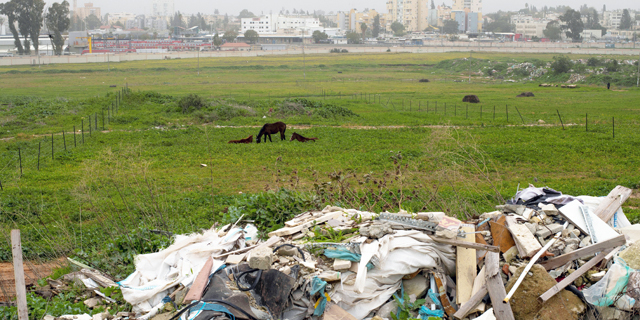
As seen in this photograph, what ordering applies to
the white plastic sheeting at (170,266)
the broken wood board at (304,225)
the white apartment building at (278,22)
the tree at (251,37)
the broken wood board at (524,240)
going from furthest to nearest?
the white apartment building at (278,22), the tree at (251,37), the broken wood board at (304,225), the broken wood board at (524,240), the white plastic sheeting at (170,266)

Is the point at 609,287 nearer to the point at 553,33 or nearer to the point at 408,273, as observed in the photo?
the point at 408,273

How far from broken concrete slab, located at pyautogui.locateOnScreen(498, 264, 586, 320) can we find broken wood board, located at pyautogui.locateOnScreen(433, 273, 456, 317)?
26.6 inches

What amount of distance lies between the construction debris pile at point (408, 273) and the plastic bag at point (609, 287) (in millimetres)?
10

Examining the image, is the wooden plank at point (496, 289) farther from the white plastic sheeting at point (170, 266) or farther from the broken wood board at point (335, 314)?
the white plastic sheeting at point (170, 266)

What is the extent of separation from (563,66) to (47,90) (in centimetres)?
5256

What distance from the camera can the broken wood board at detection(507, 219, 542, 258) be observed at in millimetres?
5996

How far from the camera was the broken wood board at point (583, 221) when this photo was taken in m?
6.27

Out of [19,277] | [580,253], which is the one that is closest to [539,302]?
[580,253]

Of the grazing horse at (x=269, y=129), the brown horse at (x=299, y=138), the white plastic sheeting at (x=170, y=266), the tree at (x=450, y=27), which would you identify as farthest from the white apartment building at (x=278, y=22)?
the white plastic sheeting at (x=170, y=266)

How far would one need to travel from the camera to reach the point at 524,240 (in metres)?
6.12

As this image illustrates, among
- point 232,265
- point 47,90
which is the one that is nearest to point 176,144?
point 232,265

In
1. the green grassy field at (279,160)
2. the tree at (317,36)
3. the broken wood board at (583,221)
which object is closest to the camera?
the broken wood board at (583,221)

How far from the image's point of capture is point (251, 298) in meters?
5.55

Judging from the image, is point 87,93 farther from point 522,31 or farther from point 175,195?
point 522,31
